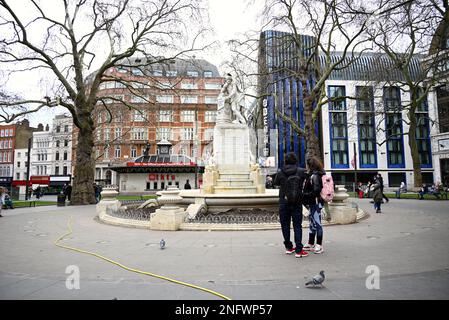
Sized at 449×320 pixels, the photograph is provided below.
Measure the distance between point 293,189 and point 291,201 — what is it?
23 cm

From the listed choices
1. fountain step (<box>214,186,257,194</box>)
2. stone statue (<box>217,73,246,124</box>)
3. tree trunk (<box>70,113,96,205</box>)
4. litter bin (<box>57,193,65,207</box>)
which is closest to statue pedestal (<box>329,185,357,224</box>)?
fountain step (<box>214,186,257,194</box>)

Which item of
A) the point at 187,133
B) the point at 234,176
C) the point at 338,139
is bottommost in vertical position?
the point at 234,176

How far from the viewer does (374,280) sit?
3.76m

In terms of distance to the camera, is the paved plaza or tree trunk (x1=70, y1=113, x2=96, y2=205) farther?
tree trunk (x1=70, y1=113, x2=96, y2=205)

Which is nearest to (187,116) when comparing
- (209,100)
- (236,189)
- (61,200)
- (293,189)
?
(209,100)

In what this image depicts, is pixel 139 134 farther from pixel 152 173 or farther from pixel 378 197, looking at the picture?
pixel 378 197

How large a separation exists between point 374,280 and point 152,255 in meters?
3.93

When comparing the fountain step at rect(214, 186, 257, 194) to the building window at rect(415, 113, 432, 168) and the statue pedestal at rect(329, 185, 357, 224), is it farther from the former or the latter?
the building window at rect(415, 113, 432, 168)

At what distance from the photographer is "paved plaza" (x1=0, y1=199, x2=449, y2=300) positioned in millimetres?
3500

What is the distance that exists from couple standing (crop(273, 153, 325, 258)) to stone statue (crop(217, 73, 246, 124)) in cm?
1006

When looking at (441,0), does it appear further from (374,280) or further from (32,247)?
(32,247)

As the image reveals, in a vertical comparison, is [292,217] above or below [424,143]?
below

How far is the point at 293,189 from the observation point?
5188 mm
